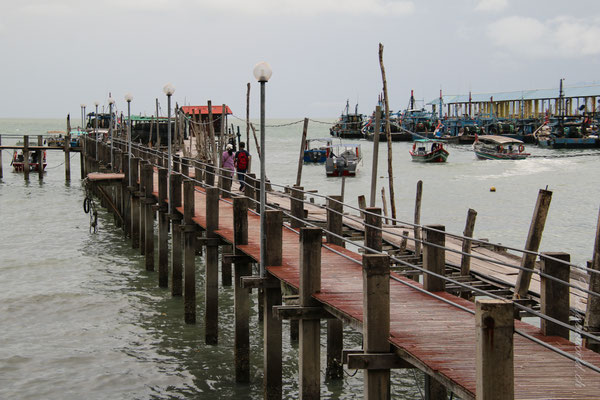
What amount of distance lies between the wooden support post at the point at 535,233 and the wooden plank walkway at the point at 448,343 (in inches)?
64.6

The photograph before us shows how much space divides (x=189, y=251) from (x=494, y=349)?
10.3m

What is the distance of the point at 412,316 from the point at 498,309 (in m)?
2.72

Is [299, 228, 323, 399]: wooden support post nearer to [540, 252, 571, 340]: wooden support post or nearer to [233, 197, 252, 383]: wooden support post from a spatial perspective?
[540, 252, 571, 340]: wooden support post

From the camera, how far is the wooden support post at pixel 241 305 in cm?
1165

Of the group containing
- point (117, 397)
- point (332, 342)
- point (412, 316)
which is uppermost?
point (412, 316)

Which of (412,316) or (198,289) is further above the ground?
(412,316)

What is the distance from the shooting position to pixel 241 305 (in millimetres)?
11641

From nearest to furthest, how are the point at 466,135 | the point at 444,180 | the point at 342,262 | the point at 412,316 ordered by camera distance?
the point at 412,316, the point at 342,262, the point at 444,180, the point at 466,135

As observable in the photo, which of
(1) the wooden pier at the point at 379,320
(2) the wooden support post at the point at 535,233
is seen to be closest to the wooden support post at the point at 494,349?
(1) the wooden pier at the point at 379,320

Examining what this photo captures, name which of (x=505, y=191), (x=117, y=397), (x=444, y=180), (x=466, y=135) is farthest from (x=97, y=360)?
(x=466, y=135)

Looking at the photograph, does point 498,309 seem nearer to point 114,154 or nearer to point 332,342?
point 332,342

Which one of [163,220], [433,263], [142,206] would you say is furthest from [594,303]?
[142,206]

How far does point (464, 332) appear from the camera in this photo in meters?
7.25

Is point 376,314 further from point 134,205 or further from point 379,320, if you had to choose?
point 134,205
